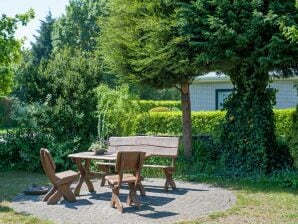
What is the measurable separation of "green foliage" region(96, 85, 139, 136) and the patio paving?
141 inches

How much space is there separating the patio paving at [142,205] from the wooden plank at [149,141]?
3.53 feet

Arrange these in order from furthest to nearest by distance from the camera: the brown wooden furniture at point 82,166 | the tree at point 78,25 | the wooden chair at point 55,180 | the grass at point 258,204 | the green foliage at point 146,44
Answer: the tree at point 78,25 → the green foliage at point 146,44 → the brown wooden furniture at point 82,166 → the wooden chair at point 55,180 → the grass at point 258,204

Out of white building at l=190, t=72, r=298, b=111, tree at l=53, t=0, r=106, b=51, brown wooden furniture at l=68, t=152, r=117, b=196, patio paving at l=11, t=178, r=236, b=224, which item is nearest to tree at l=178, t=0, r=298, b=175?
patio paving at l=11, t=178, r=236, b=224

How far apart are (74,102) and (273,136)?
20.3 ft

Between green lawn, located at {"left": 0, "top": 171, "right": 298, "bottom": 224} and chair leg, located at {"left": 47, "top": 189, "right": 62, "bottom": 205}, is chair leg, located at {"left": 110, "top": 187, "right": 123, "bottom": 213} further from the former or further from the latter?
green lawn, located at {"left": 0, "top": 171, "right": 298, "bottom": 224}

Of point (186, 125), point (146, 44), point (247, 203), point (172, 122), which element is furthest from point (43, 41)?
point (247, 203)

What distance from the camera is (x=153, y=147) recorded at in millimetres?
10922

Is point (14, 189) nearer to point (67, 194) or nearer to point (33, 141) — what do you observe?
point (67, 194)

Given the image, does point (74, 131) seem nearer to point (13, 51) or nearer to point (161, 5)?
point (13, 51)

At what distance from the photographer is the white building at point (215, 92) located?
21484mm

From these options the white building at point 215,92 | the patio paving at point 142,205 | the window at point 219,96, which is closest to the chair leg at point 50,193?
the patio paving at point 142,205

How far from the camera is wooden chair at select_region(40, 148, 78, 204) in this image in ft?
28.8

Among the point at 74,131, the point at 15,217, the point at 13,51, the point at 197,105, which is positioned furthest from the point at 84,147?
the point at 197,105

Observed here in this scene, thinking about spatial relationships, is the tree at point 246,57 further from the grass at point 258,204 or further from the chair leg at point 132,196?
the chair leg at point 132,196
